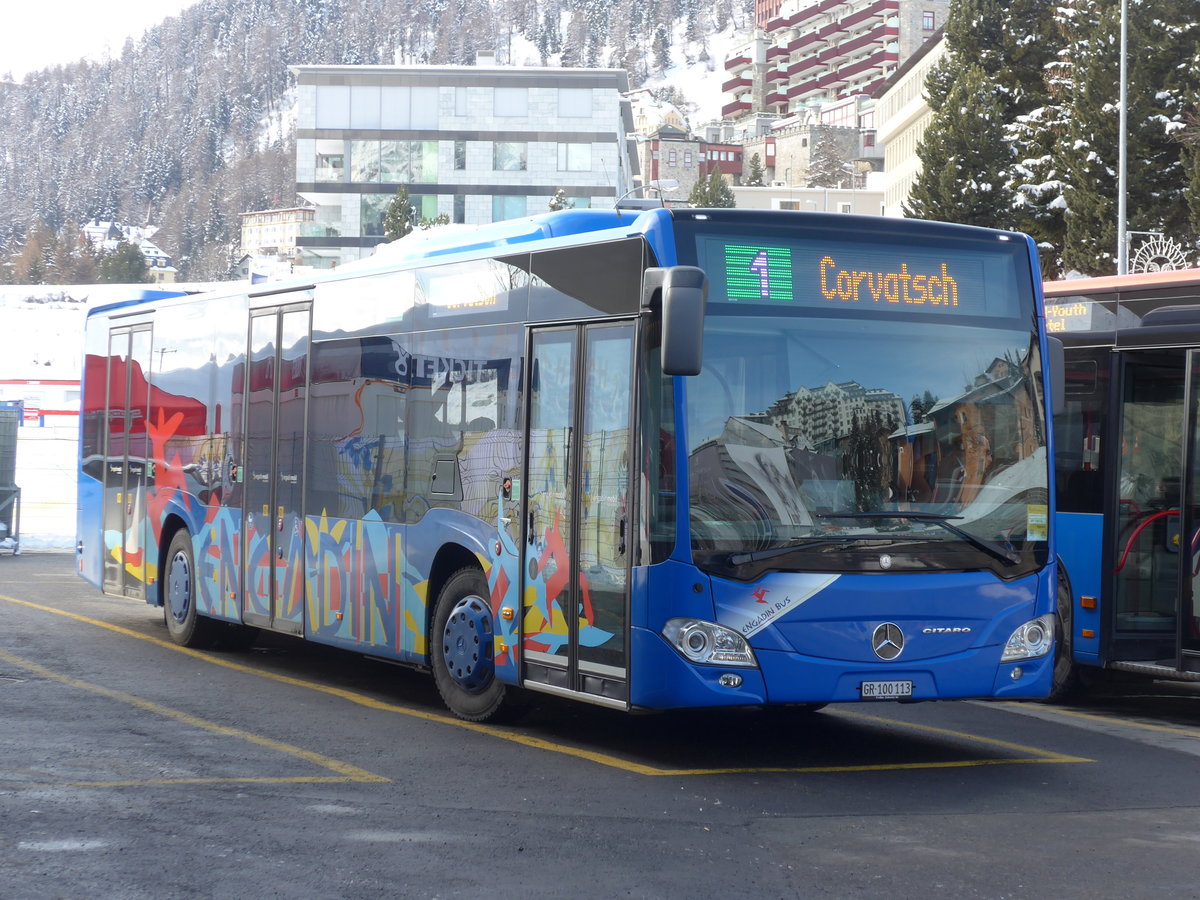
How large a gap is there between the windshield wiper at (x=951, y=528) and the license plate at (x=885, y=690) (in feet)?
2.73

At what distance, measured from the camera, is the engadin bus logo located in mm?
9039

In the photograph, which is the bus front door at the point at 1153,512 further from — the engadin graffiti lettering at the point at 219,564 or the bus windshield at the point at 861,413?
the engadin graffiti lettering at the point at 219,564

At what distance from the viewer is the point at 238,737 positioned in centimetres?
1020

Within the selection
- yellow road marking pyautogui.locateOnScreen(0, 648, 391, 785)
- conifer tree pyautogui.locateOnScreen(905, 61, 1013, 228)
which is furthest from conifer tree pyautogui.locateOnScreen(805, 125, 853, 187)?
yellow road marking pyautogui.locateOnScreen(0, 648, 391, 785)

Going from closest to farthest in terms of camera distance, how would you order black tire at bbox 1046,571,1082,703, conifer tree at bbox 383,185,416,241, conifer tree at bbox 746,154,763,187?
1. black tire at bbox 1046,571,1082,703
2. conifer tree at bbox 383,185,416,241
3. conifer tree at bbox 746,154,763,187

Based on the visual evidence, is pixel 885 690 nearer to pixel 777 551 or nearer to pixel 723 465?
pixel 777 551

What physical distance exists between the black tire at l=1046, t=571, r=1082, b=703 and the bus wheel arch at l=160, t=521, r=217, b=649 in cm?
691

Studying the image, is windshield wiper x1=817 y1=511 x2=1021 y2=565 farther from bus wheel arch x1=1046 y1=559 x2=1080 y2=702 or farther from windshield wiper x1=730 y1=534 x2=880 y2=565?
bus wheel arch x1=1046 y1=559 x2=1080 y2=702

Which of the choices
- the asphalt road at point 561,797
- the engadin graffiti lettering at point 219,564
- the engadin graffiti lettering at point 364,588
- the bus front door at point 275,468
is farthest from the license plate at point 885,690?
the engadin graffiti lettering at point 219,564

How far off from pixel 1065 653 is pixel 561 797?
19.2ft

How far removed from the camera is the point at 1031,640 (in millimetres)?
9750

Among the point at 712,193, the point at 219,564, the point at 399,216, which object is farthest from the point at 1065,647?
the point at 712,193

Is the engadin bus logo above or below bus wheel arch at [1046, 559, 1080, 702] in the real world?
above

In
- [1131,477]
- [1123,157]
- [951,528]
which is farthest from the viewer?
[1123,157]
